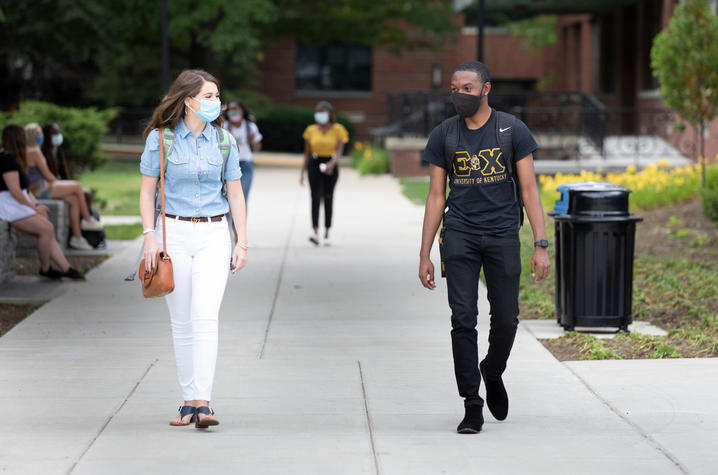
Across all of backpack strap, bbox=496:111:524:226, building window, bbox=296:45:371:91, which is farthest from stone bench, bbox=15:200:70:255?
building window, bbox=296:45:371:91

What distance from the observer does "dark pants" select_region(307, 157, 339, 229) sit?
44.7 feet

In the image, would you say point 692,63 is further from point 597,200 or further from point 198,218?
point 198,218

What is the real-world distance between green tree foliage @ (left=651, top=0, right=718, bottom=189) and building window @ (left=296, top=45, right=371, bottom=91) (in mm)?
27959

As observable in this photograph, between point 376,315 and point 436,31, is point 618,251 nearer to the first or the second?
point 376,315

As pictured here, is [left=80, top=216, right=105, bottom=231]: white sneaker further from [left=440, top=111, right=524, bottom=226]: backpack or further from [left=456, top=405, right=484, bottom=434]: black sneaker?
[left=456, top=405, right=484, bottom=434]: black sneaker

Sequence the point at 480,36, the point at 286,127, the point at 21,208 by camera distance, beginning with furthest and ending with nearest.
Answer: the point at 286,127 → the point at 480,36 → the point at 21,208

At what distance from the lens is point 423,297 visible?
33.2 feet

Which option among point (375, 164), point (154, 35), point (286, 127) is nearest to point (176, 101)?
point (375, 164)

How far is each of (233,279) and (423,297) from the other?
2047 millimetres

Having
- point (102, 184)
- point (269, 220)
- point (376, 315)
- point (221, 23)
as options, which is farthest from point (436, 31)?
point (376, 315)

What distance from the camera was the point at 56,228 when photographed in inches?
490

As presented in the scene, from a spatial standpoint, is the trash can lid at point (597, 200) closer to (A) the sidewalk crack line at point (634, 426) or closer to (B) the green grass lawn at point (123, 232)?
(A) the sidewalk crack line at point (634, 426)

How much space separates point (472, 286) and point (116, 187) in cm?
1843

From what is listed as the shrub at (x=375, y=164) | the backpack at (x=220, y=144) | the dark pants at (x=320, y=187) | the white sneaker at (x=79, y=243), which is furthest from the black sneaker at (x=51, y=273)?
the shrub at (x=375, y=164)
